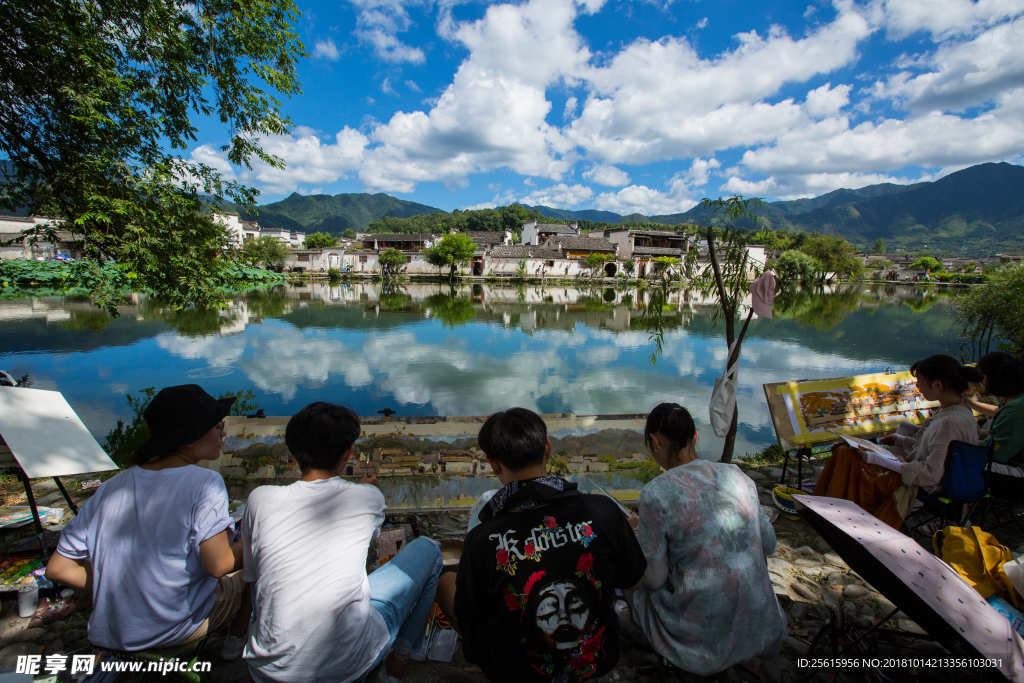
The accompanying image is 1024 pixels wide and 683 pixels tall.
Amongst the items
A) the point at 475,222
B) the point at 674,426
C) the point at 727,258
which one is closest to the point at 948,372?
the point at 727,258

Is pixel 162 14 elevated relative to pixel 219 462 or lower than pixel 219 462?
elevated

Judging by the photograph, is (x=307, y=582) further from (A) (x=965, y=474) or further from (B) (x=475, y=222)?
(B) (x=475, y=222)

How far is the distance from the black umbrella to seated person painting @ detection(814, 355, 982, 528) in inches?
47.8

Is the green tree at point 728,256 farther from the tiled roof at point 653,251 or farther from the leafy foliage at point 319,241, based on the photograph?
the leafy foliage at point 319,241

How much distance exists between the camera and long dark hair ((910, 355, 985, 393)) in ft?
8.09

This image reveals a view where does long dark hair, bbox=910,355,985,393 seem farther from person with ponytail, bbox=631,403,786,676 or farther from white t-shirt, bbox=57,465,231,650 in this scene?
white t-shirt, bbox=57,465,231,650

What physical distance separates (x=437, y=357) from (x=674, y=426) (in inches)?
353

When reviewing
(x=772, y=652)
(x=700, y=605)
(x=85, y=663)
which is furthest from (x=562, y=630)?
(x=85, y=663)

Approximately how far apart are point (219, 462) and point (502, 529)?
2810 mm

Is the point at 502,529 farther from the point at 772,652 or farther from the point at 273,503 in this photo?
the point at 772,652

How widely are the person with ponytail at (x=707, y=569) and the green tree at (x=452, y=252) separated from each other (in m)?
41.6

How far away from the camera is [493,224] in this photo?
259 ft

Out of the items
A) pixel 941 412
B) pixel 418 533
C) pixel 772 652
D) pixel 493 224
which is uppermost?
pixel 493 224

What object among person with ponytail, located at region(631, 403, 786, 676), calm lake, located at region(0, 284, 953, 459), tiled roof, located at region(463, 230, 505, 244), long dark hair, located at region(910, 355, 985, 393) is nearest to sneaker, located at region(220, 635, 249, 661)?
person with ponytail, located at region(631, 403, 786, 676)
